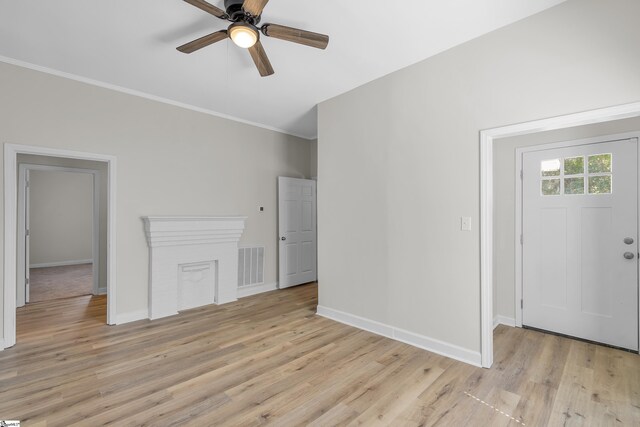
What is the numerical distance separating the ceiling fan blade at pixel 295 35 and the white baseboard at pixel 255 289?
11.9 ft

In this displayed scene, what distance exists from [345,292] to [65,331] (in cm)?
316

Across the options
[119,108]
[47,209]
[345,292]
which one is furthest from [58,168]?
[345,292]

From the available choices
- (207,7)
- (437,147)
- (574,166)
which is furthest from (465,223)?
(207,7)

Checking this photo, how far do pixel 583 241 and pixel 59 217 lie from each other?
33.9 feet

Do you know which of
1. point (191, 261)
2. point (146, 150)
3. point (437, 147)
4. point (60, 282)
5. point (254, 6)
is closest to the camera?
point (254, 6)

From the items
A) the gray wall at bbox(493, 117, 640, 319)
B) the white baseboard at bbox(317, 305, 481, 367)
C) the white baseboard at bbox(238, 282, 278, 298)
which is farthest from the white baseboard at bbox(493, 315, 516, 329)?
the white baseboard at bbox(238, 282, 278, 298)

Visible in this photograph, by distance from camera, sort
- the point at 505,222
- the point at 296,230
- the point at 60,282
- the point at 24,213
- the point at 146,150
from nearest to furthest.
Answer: the point at 505,222
the point at 146,150
the point at 24,213
the point at 296,230
the point at 60,282

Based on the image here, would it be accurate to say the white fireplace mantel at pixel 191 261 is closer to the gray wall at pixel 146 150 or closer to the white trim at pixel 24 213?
the gray wall at pixel 146 150

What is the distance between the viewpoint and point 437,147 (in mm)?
2832

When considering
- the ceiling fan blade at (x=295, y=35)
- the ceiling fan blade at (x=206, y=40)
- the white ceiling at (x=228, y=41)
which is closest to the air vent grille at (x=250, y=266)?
the white ceiling at (x=228, y=41)

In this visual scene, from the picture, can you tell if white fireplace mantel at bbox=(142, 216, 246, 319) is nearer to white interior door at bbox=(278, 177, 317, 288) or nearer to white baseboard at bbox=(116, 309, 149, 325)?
white baseboard at bbox=(116, 309, 149, 325)

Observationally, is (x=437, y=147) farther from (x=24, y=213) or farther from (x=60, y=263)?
(x=60, y=263)

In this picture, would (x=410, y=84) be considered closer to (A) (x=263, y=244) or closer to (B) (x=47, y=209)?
(A) (x=263, y=244)

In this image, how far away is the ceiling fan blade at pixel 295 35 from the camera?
2.08 m
